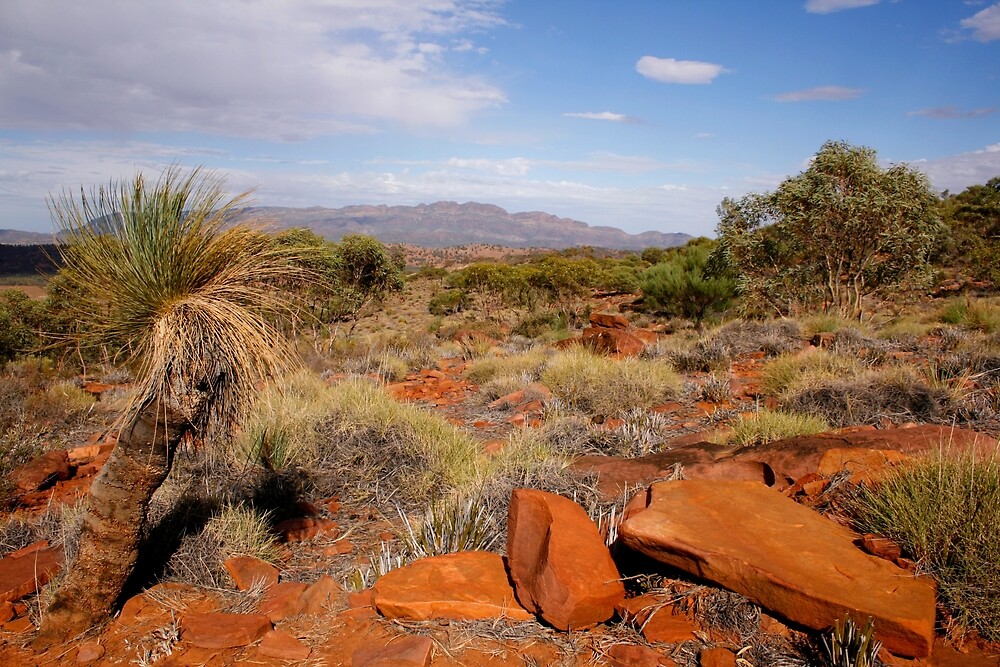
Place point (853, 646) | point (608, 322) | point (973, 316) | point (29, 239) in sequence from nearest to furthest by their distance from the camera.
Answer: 1. point (853, 646)
2. point (973, 316)
3. point (608, 322)
4. point (29, 239)

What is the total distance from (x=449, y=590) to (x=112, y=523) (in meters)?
1.98

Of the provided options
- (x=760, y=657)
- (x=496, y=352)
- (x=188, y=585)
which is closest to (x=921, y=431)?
(x=760, y=657)

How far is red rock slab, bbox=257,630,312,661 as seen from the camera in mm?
2824

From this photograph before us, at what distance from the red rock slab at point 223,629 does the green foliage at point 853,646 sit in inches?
108

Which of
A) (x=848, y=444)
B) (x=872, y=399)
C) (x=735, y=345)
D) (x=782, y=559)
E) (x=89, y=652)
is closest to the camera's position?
(x=782, y=559)

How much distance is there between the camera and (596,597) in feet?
9.14

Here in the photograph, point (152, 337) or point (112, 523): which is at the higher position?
point (152, 337)

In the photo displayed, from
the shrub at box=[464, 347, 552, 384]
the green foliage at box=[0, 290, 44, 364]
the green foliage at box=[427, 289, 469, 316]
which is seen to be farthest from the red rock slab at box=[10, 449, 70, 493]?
the green foliage at box=[427, 289, 469, 316]

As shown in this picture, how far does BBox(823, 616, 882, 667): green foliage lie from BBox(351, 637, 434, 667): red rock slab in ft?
5.67

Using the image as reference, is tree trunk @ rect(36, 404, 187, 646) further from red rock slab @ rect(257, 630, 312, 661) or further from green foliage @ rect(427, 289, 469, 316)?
green foliage @ rect(427, 289, 469, 316)

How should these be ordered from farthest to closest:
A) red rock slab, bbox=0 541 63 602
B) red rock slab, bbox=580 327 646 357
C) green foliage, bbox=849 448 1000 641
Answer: red rock slab, bbox=580 327 646 357
red rock slab, bbox=0 541 63 602
green foliage, bbox=849 448 1000 641

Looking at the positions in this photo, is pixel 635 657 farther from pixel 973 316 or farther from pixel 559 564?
pixel 973 316

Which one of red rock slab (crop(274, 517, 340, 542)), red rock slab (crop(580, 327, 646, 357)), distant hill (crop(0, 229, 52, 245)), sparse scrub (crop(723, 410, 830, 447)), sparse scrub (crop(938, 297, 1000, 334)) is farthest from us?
red rock slab (crop(580, 327, 646, 357))

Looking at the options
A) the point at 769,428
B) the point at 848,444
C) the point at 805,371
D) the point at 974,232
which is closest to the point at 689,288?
the point at 805,371
